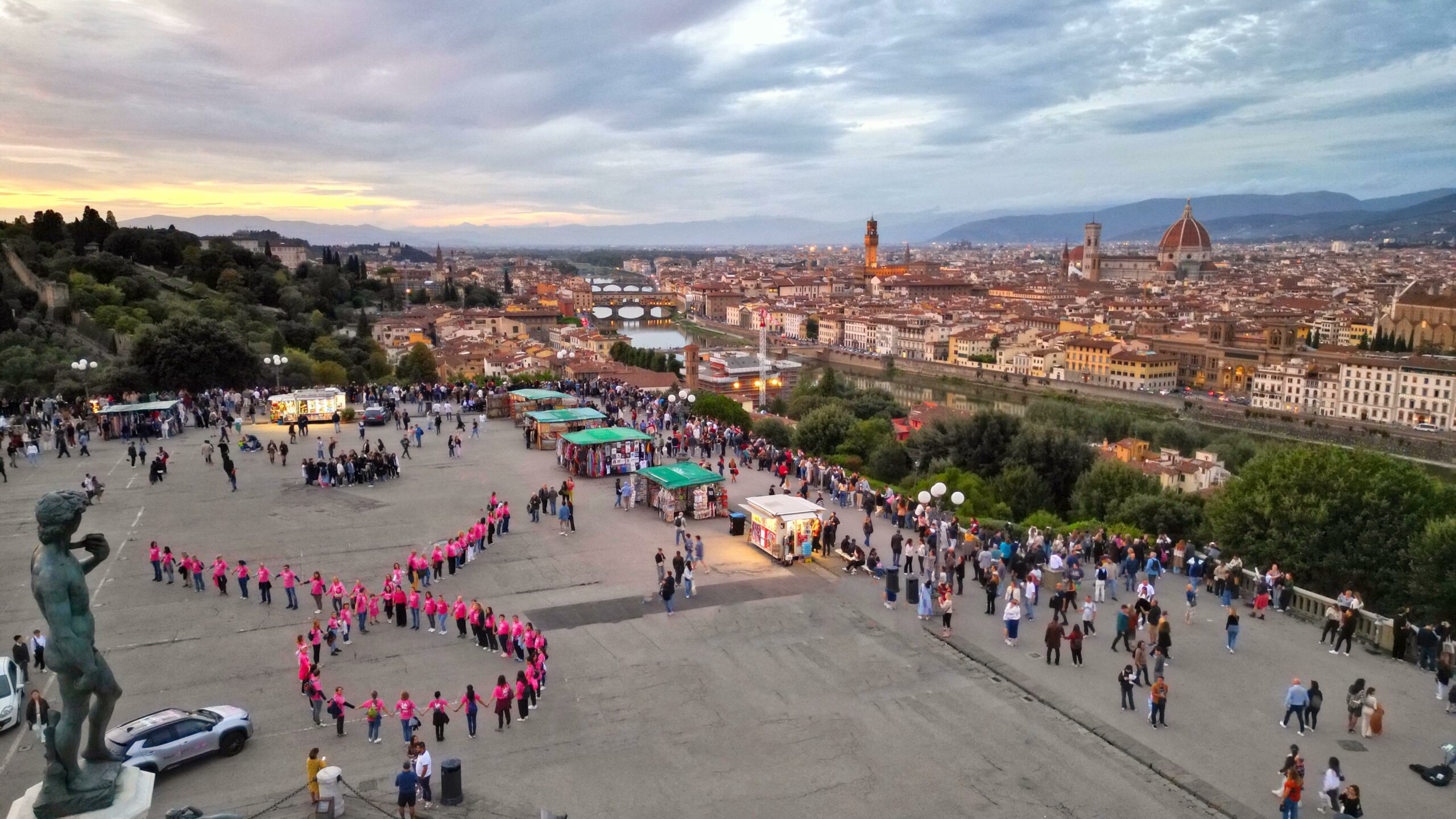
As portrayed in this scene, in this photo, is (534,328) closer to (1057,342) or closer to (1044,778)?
(1057,342)

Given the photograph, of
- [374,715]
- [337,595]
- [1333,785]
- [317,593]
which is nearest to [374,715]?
[374,715]

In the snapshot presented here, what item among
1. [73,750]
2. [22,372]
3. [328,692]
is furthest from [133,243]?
[73,750]

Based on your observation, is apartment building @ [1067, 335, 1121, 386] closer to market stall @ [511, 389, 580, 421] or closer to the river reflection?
the river reflection

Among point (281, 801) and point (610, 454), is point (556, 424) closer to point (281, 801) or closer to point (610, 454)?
point (610, 454)

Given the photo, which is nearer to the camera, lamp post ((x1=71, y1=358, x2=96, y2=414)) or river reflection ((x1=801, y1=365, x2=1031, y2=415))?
lamp post ((x1=71, y1=358, x2=96, y2=414))

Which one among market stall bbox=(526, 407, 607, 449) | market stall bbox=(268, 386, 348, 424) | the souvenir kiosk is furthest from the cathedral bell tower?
the souvenir kiosk

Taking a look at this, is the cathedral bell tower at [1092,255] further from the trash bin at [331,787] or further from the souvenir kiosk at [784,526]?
the trash bin at [331,787]

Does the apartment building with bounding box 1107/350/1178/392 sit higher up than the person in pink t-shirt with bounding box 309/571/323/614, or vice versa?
the person in pink t-shirt with bounding box 309/571/323/614

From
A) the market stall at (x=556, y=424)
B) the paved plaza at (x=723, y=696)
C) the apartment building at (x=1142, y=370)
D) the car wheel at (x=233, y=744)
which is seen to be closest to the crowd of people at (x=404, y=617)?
the paved plaza at (x=723, y=696)
